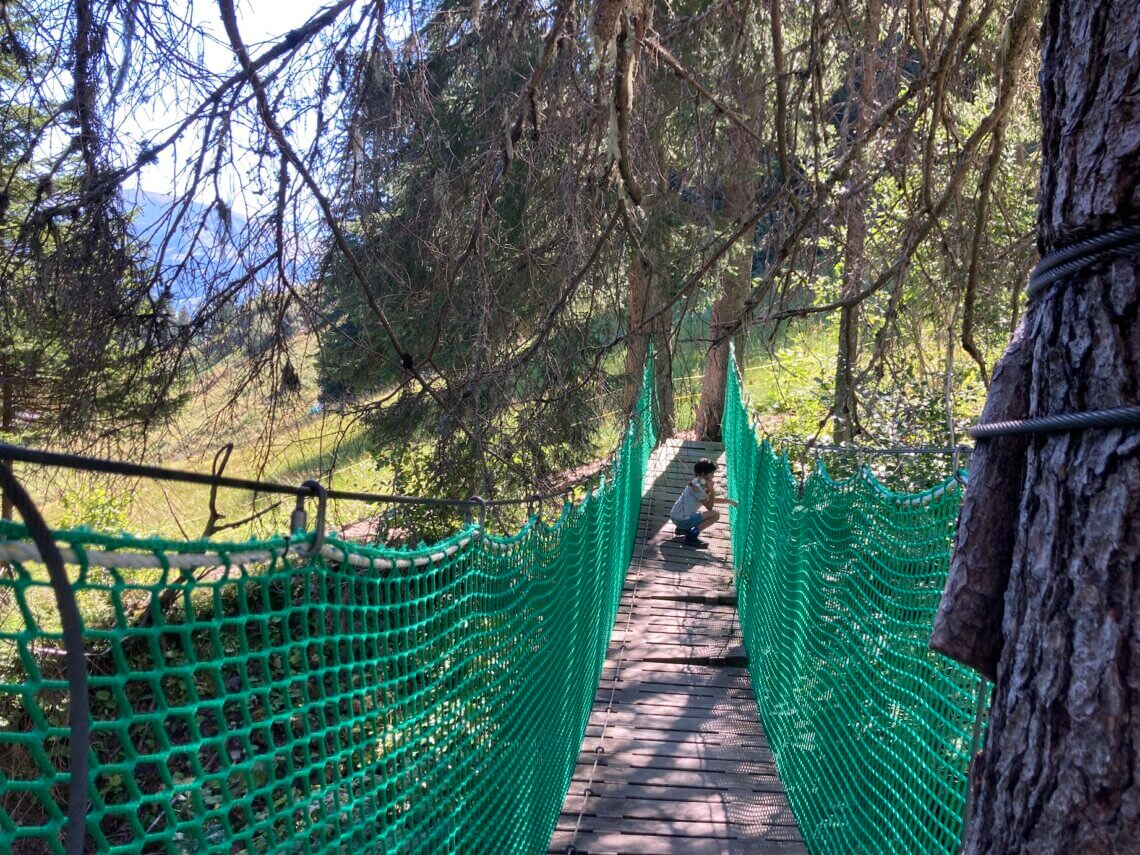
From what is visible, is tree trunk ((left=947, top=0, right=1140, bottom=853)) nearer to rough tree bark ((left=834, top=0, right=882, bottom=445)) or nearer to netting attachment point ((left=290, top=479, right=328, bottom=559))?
netting attachment point ((left=290, top=479, right=328, bottom=559))

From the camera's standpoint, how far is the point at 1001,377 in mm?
1357

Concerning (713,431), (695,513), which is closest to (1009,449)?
(695,513)

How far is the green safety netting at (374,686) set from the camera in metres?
1.06

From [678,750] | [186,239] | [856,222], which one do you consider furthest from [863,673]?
[186,239]

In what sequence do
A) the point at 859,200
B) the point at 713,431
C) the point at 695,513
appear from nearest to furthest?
the point at 859,200 < the point at 695,513 < the point at 713,431

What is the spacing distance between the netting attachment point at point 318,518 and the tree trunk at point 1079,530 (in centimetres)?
91

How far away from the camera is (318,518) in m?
1.40

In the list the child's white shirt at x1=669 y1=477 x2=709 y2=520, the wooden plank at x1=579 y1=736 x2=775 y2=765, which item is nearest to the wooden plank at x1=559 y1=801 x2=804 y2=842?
the wooden plank at x1=579 y1=736 x2=775 y2=765

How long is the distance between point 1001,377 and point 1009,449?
0.10m

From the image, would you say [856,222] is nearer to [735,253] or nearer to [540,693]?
[540,693]

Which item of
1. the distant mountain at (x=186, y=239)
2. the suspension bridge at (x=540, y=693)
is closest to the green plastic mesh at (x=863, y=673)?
the suspension bridge at (x=540, y=693)

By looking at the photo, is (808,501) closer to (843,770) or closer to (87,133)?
(843,770)

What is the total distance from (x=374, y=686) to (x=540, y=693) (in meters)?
1.33

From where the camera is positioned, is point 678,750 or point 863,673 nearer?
point 863,673
